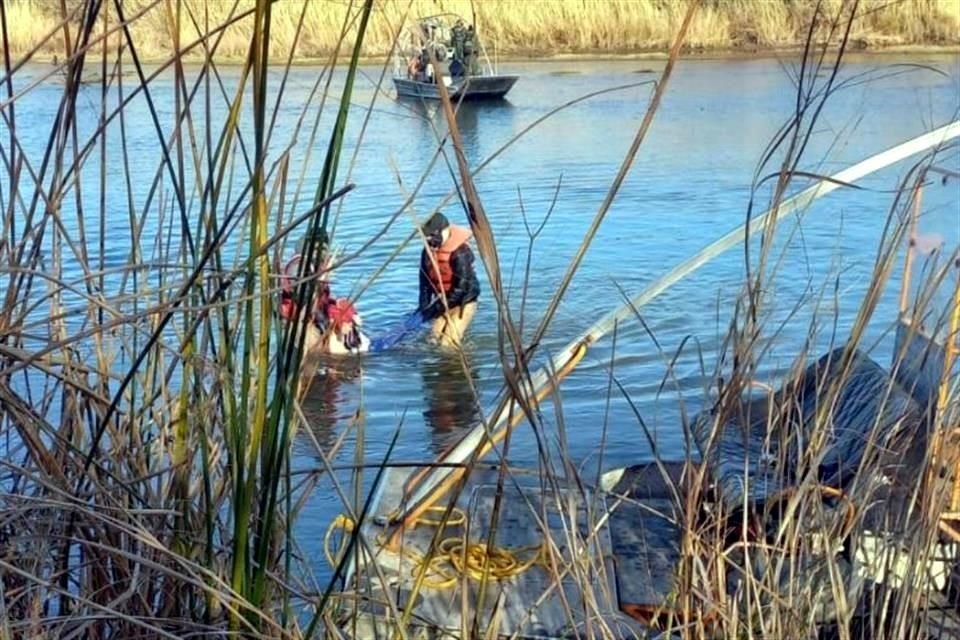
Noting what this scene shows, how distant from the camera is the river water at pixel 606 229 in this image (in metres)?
6.02

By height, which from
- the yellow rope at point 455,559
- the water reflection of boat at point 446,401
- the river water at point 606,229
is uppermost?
the yellow rope at point 455,559

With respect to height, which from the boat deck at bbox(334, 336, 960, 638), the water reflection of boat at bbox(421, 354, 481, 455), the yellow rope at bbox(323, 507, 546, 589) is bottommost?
the water reflection of boat at bbox(421, 354, 481, 455)

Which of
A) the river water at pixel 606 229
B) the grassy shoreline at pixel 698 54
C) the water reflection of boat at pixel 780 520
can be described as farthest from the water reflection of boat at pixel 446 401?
the grassy shoreline at pixel 698 54

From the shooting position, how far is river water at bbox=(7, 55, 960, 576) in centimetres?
602

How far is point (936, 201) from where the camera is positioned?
5871mm

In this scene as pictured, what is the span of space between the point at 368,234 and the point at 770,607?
1056 centimetres

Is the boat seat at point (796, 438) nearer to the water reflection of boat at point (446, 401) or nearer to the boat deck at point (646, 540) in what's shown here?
the boat deck at point (646, 540)

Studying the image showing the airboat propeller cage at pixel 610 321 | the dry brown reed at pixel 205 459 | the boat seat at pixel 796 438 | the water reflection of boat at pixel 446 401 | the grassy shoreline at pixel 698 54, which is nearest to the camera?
the dry brown reed at pixel 205 459

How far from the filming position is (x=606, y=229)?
46.8ft

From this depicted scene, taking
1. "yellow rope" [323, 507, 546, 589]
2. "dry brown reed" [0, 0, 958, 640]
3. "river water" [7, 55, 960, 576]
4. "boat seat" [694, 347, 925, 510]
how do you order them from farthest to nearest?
"river water" [7, 55, 960, 576] < "yellow rope" [323, 507, 546, 589] < "boat seat" [694, 347, 925, 510] < "dry brown reed" [0, 0, 958, 640]

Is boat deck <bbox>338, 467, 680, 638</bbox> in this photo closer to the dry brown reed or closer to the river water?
the dry brown reed

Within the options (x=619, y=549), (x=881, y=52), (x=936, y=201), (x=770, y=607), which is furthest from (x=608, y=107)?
(x=770, y=607)

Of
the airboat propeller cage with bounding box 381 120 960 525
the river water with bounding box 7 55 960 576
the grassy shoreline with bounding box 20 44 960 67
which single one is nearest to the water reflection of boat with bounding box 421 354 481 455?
the river water with bounding box 7 55 960 576

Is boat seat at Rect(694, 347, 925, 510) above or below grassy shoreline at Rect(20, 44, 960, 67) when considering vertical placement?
above
